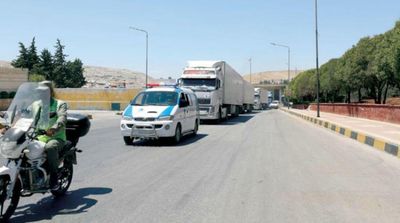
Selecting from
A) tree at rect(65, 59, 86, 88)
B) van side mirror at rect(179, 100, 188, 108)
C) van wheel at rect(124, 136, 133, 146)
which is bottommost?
van wheel at rect(124, 136, 133, 146)

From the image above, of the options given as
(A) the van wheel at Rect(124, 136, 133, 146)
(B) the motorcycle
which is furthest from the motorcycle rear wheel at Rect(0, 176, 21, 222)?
(A) the van wheel at Rect(124, 136, 133, 146)

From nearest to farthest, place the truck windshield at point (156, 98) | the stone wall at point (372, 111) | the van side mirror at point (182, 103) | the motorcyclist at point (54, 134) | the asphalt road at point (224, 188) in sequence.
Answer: the asphalt road at point (224, 188) → the motorcyclist at point (54, 134) → the truck windshield at point (156, 98) → the van side mirror at point (182, 103) → the stone wall at point (372, 111)

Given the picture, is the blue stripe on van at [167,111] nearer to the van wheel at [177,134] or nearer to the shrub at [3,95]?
the van wheel at [177,134]

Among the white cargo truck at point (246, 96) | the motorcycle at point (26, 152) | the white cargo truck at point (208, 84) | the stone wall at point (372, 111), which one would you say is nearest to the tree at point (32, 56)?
the white cargo truck at point (246, 96)

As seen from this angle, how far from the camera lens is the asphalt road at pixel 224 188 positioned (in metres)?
6.18

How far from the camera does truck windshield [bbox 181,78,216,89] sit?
2781 cm

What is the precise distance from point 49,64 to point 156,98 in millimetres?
100128

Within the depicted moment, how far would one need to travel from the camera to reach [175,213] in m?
6.22

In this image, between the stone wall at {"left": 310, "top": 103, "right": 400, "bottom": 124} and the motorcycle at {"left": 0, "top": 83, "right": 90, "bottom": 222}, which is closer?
the motorcycle at {"left": 0, "top": 83, "right": 90, "bottom": 222}

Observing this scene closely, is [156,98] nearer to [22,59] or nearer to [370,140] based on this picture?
[370,140]

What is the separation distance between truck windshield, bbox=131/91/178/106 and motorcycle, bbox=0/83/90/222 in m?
8.46

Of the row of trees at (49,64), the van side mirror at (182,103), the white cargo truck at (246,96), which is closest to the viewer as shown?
the van side mirror at (182,103)

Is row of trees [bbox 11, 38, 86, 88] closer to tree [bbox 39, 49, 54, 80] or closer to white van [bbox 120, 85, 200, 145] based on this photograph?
tree [bbox 39, 49, 54, 80]

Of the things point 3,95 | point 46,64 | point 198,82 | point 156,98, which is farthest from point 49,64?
point 156,98
